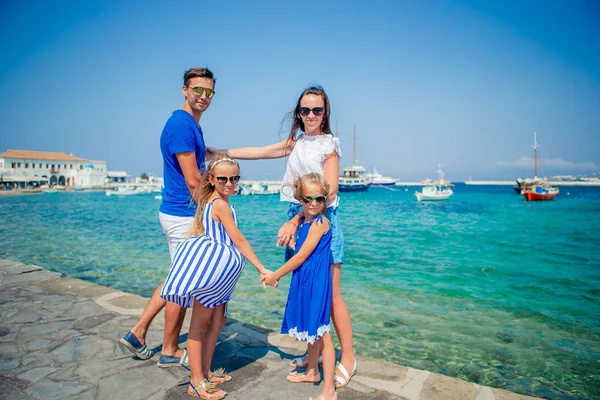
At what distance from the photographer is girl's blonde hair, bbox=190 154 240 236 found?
7.91 feet

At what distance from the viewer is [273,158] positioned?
312 cm

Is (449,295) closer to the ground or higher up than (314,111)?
closer to the ground

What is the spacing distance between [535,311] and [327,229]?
5.64 metres

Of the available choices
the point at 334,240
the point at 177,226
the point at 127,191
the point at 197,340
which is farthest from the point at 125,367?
the point at 127,191

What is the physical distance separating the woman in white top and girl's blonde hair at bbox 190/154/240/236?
1.63 ft

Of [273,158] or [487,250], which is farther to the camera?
[487,250]

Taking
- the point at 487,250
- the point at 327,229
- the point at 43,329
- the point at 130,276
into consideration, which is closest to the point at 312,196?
the point at 327,229

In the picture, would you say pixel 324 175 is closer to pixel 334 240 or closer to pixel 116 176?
pixel 334 240

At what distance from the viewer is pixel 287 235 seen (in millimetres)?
2527

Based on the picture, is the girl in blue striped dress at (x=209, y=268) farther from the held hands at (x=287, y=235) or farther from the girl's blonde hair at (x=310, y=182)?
the girl's blonde hair at (x=310, y=182)

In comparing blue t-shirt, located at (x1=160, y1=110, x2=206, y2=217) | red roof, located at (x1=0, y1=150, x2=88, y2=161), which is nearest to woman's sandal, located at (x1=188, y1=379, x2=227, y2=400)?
blue t-shirt, located at (x1=160, y1=110, x2=206, y2=217)

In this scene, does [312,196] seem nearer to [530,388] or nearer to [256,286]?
[530,388]

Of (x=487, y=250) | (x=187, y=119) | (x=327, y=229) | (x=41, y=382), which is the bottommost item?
(x=487, y=250)

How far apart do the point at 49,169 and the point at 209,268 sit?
10155cm
